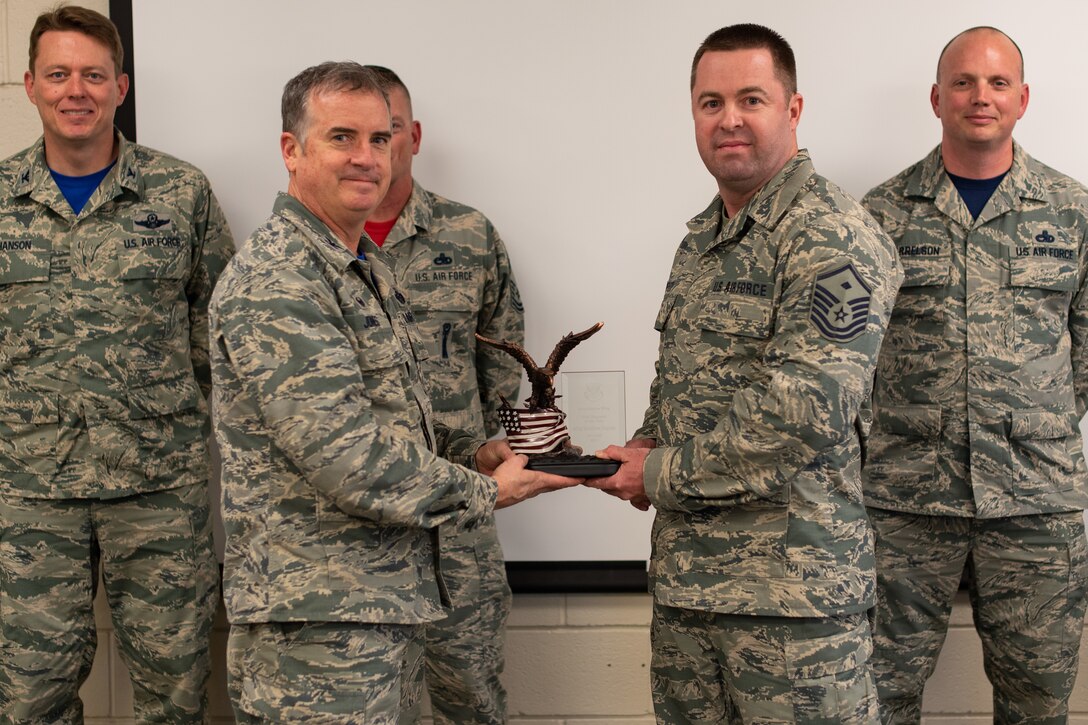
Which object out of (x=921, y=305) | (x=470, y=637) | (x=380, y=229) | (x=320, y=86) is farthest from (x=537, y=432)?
(x=921, y=305)

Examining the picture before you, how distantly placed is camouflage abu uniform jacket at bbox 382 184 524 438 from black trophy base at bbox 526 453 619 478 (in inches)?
29.8

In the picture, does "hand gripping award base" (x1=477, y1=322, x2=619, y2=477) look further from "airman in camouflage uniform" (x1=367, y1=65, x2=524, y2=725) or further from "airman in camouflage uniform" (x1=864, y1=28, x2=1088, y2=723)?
"airman in camouflage uniform" (x1=864, y1=28, x2=1088, y2=723)

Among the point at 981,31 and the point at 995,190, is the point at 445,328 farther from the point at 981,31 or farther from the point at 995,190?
the point at 981,31

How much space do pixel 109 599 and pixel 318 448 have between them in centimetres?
150

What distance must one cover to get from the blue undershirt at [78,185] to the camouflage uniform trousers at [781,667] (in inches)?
75.8

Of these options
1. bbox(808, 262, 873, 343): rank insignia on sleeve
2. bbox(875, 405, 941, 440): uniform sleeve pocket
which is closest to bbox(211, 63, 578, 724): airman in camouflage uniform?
bbox(808, 262, 873, 343): rank insignia on sleeve

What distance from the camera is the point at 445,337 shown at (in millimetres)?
2961

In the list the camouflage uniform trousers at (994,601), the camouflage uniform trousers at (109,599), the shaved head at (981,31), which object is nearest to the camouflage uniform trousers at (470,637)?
the camouflage uniform trousers at (109,599)

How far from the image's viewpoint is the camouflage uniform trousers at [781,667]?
6.35 ft

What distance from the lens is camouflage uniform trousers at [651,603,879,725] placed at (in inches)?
76.2

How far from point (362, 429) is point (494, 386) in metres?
1.31

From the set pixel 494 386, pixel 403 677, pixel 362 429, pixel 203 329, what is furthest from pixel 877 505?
pixel 203 329

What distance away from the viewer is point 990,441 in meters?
2.69

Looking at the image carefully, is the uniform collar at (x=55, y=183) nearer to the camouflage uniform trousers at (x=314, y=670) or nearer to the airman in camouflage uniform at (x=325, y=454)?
the airman in camouflage uniform at (x=325, y=454)
